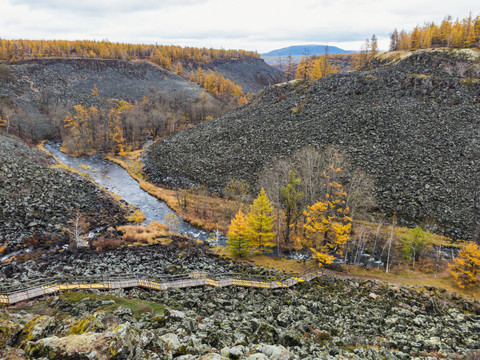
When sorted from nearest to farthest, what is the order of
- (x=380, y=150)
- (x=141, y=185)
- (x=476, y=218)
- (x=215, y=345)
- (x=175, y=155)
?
(x=215, y=345) < (x=476, y=218) < (x=380, y=150) < (x=141, y=185) < (x=175, y=155)

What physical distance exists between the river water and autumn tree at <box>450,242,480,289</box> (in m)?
31.5

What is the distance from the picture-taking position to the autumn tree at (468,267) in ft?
101

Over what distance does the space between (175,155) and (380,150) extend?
2073 inches

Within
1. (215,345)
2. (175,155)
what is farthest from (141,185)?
(215,345)

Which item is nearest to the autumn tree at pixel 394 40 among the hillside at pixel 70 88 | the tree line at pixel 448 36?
the tree line at pixel 448 36

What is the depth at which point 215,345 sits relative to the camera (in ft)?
53.3

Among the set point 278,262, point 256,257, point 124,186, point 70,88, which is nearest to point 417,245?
point 278,262

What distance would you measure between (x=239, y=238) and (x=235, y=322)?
647 inches

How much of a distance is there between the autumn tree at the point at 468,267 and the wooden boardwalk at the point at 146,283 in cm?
1653

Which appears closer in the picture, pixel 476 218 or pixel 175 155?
pixel 476 218

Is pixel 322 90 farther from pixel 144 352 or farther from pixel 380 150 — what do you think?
pixel 144 352

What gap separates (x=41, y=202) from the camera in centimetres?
4425

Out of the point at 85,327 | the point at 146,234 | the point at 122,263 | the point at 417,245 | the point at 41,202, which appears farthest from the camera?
the point at 41,202

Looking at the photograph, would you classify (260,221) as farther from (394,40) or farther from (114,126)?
(394,40)
